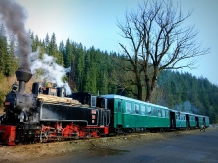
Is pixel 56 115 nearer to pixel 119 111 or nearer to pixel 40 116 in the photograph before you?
pixel 40 116

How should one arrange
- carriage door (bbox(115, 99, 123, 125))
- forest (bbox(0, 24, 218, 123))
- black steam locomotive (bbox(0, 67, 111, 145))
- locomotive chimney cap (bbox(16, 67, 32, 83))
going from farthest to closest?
1. forest (bbox(0, 24, 218, 123))
2. carriage door (bbox(115, 99, 123, 125))
3. locomotive chimney cap (bbox(16, 67, 32, 83))
4. black steam locomotive (bbox(0, 67, 111, 145))

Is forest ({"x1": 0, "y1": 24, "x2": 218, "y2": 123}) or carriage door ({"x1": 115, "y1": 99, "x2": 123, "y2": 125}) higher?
forest ({"x1": 0, "y1": 24, "x2": 218, "y2": 123})

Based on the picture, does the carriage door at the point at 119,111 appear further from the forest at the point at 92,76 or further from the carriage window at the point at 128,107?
the forest at the point at 92,76

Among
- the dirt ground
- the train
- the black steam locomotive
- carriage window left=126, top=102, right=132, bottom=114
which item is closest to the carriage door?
the train

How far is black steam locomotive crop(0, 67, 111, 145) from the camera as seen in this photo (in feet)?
28.6

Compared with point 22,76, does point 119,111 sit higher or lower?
lower

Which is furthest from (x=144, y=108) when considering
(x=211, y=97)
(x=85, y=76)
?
(x=211, y=97)

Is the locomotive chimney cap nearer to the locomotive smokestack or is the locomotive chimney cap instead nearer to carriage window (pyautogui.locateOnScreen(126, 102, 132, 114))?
the locomotive smokestack

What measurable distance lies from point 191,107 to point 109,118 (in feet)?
276

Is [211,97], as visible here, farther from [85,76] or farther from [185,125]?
[185,125]

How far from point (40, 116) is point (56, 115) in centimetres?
90

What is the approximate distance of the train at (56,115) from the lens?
8.88m

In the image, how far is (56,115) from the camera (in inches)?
392

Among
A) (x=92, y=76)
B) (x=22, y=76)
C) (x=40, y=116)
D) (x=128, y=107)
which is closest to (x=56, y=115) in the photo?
(x=40, y=116)
